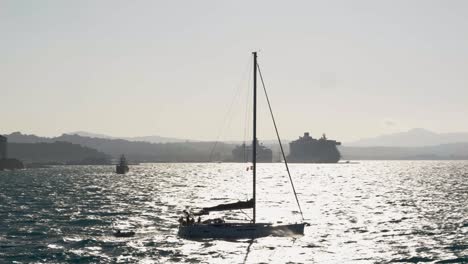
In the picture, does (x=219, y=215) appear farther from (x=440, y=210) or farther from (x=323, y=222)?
(x=440, y=210)

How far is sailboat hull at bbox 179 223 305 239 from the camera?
56.4m

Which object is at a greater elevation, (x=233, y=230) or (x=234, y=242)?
(x=233, y=230)

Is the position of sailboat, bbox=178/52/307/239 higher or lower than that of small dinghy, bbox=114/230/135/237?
higher

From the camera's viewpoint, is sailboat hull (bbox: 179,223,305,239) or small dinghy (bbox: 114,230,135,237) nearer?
sailboat hull (bbox: 179,223,305,239)

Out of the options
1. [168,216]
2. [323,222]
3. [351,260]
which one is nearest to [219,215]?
[168,216]

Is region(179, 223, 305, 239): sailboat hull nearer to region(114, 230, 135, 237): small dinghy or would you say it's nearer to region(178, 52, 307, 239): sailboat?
region(178, 52, 307, 239): sailboat

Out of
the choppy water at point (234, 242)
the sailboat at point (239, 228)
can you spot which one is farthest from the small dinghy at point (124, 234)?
the sailboat at point (239, 228)

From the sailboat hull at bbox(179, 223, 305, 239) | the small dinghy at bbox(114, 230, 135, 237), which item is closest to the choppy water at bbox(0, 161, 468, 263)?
the small dinghy at bbox(114, 230, 135, 237)

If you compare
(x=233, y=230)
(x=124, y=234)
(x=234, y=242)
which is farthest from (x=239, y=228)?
A: (x=124, y=234)

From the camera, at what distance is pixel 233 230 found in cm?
5644

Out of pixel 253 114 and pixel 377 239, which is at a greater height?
pixel 253 114

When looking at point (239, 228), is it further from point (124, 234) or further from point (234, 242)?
point (124, 234)

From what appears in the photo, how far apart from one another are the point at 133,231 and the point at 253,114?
64.3ft

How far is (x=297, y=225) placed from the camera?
195 feet
